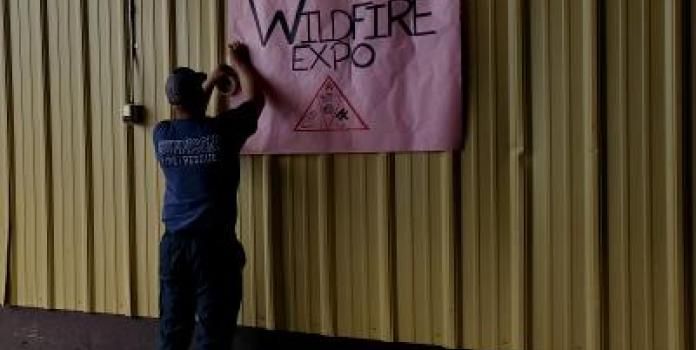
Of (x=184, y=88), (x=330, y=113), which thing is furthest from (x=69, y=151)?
(x=330, y=113)

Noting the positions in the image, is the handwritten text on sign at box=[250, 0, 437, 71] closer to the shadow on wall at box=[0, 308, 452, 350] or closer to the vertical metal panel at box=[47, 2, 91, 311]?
the vertical metal panel at box=[47, 2, 91, 311]

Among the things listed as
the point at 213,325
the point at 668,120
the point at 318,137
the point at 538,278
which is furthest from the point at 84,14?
the point at 668,120

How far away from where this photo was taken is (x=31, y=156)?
4398 millimetres

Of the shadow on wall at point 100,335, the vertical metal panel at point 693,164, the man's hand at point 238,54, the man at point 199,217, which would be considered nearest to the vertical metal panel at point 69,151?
the shadow on wall at point 100,335

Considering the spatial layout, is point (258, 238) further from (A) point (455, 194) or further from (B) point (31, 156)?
(B) point (31, 156)

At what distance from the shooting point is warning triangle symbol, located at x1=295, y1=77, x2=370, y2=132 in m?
3.45

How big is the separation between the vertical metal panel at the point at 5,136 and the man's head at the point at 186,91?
5.11ft

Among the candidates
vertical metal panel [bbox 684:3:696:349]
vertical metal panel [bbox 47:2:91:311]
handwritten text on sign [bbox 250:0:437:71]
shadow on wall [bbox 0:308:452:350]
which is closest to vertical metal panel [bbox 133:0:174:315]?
shadow on wall [bbox 0:308:452:350]

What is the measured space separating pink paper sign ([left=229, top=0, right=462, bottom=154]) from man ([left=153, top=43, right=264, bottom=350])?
0.22m

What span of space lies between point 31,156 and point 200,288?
168cm

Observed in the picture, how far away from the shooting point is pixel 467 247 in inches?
129

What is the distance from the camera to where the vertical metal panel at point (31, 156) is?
14.2 feet

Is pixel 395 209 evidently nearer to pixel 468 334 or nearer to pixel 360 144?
pixel 360 144

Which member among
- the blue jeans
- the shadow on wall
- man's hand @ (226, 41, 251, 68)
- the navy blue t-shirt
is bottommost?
the shadow on wall
